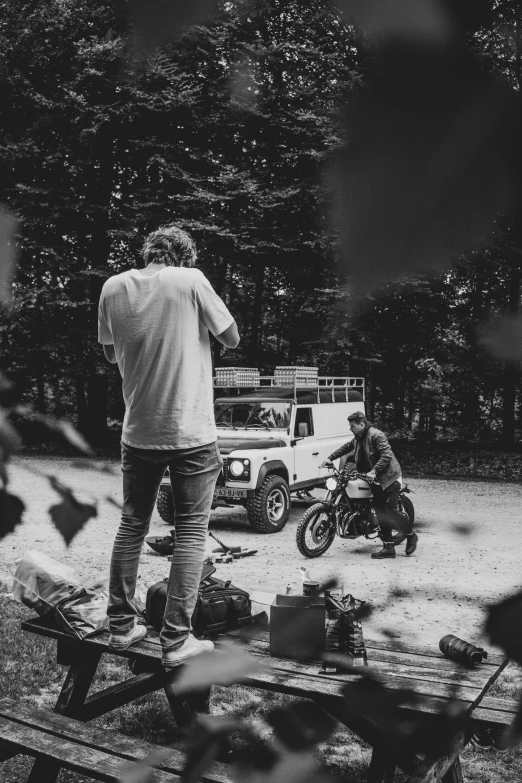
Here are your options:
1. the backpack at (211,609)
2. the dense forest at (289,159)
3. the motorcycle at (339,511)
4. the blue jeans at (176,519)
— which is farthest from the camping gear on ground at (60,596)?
the motorcycle at (339,511)

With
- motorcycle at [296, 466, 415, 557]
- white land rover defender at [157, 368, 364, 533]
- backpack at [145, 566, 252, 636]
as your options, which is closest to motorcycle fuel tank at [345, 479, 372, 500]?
motorcycle at [296, 466, 415, 557]

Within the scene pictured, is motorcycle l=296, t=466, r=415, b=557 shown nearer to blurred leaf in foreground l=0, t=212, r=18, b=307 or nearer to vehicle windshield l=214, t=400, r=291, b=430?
vehicle windshield l=214, t=400, r=291, b=430

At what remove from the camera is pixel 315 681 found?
776 mm

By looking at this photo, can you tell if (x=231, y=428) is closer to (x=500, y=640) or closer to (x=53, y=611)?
(x=53, y=611)

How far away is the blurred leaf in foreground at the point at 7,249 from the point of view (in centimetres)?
59

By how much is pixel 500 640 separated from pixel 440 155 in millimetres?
244

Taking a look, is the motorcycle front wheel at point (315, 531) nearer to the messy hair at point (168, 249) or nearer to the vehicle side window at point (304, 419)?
the vehicle side window at point (304, 419)

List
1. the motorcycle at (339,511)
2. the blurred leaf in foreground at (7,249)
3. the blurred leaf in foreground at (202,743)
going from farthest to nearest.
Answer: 1. the motorcycle at (339,511)
2. the blurred leaf in foreground at (7,249)
3. the blurred leaf in foreground at (202,743)

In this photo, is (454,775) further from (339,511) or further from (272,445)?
(272,445)

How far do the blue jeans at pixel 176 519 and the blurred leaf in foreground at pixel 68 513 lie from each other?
149cm

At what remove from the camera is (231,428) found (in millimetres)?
9031

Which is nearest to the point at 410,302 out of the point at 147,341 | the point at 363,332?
the point at 363,332

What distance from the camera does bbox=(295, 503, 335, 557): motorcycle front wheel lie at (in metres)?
6.77

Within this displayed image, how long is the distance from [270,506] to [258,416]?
120 centimetres
